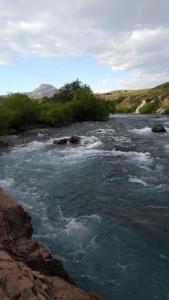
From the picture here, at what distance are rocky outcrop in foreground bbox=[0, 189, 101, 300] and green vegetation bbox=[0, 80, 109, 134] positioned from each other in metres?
42.7

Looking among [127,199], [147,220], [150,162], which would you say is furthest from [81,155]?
[147,220]

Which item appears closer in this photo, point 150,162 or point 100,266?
point 100,266

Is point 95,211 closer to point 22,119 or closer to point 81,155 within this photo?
point 81,155

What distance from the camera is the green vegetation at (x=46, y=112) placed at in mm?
60844

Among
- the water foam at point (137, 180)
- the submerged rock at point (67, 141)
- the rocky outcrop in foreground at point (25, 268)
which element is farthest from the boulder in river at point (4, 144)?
the rocky outcrop in foreground at point (25, 268)

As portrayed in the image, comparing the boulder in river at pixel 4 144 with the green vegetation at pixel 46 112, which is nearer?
the boulder in river at pixel 4 144

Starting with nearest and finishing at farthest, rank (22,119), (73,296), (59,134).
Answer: (73,296), (59,134), (22,119)

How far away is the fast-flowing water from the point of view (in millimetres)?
14953

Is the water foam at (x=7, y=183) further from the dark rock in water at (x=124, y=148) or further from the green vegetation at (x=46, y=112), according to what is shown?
the green vegetation at (x=46, y=112)

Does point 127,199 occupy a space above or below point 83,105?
below

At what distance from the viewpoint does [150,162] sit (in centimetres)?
3338

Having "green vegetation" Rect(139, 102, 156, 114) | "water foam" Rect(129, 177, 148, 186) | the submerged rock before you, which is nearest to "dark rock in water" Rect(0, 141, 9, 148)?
the submerged rock

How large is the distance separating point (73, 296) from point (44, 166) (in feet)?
79.3

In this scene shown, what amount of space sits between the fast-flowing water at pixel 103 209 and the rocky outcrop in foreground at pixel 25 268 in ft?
8.78
